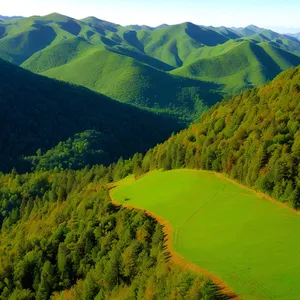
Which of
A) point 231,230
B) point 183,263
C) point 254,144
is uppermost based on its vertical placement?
point 254,144

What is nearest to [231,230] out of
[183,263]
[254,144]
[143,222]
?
[183,263]

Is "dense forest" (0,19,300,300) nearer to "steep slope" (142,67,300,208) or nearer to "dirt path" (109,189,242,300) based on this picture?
"steep slope" (142,67,300,208)

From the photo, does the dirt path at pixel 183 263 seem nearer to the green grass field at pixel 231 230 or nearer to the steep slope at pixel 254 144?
the green grass field at pixel 231 230

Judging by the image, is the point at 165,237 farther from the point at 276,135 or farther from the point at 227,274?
the point at 276,135

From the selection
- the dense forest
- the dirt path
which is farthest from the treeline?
the dirt path

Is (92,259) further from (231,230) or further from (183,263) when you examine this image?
(231,230)

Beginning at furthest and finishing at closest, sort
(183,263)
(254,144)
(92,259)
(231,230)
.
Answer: (254,144), (92,259), (231,230), (183,263)
